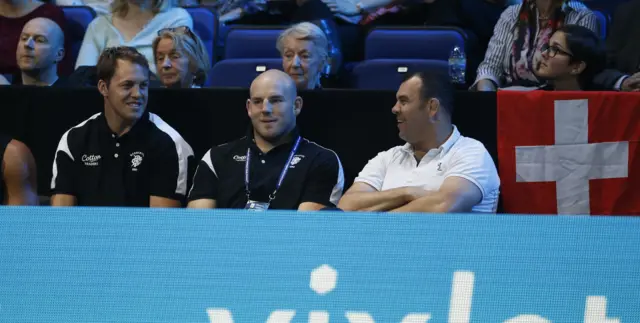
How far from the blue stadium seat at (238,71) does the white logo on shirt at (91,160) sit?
3.83ft

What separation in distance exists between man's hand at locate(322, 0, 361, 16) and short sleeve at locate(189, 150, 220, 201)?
2.40 m

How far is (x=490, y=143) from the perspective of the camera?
5281mm

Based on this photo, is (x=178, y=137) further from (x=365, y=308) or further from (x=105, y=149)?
(x=365, y=308)

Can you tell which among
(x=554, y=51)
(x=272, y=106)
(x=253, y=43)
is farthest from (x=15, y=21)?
(x=554, y=51)

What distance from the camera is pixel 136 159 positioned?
534cm

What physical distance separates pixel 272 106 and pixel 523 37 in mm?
1901

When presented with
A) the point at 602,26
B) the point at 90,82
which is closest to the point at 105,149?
the point at 90,82

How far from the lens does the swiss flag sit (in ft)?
16.8

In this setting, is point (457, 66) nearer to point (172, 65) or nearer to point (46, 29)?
point (172, 65)

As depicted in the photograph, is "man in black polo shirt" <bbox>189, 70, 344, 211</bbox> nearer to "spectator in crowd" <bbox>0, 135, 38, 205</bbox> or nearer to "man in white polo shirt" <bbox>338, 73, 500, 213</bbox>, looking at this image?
"man in white polo shirt" <bbox>338, 73, 500, 213</bbox>

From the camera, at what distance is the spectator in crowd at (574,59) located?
5496 mm

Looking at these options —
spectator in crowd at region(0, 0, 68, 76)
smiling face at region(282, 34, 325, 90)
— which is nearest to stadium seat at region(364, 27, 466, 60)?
smiling face at region(282, 34, 325, 90)

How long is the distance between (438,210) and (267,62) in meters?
2.07

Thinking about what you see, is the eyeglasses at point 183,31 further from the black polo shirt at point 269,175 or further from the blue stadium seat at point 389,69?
the black polo shirt at point 269,175
